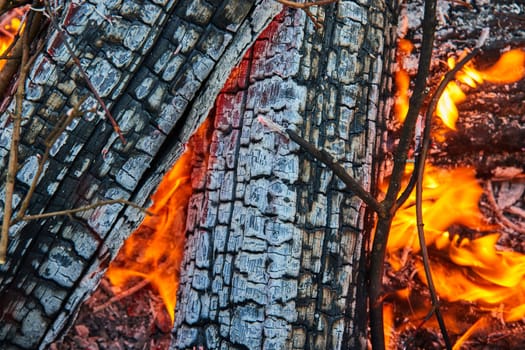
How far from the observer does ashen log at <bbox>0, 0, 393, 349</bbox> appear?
141 centimetres

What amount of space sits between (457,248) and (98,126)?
1.27 m

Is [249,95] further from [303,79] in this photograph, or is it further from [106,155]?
[106,155]

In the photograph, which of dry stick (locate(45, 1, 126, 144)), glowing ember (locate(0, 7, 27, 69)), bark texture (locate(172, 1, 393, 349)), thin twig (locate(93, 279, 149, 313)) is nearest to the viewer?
dry stick (locate(45, 1, 126, 144))

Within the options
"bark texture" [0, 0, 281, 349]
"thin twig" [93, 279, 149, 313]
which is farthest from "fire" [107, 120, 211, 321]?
"bark texture" [0, 0, 281, 349]

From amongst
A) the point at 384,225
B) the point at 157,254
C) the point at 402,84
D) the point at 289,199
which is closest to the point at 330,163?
the point at 289,199

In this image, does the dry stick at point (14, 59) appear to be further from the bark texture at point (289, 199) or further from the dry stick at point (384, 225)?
the dry stick at point (384, 225)

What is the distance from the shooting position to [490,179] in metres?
1.94

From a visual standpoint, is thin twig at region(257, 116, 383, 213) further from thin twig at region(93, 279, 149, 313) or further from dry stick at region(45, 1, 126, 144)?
thin twig at region(93, 279, 149, 313)

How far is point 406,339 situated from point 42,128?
136cm

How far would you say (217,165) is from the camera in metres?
1.59

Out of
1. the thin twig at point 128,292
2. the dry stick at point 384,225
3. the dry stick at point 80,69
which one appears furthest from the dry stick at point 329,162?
the thin twig at point 128,292

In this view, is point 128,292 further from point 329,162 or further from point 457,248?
point 457,248

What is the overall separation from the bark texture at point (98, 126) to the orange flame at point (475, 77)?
2.48 feet

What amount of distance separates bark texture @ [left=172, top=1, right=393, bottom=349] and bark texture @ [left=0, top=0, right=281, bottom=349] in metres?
0.14
